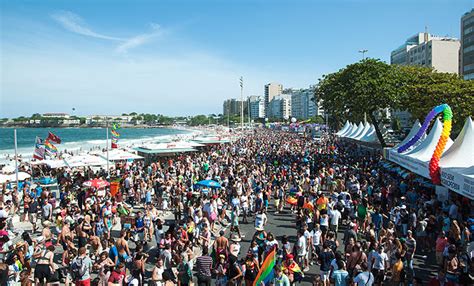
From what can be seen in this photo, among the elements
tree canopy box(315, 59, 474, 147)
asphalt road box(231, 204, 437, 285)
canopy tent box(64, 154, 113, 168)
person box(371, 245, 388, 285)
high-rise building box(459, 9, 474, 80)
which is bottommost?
asphalt road box(231, 204, 437, 285)

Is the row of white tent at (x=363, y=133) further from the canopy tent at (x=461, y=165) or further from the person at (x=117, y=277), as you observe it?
the person at (x=117, y=277)

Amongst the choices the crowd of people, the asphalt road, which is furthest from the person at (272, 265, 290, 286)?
the asphalt road

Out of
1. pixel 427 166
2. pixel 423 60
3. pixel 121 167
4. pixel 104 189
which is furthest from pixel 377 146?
pixel 423 60

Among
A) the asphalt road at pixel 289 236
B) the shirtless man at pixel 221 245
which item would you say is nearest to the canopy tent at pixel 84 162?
the asphalt road at pixel 289 236

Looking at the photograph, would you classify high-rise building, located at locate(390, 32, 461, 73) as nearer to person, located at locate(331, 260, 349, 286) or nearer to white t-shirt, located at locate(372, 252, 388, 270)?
white t-shirt, located at locate(372, 252, 388, 270)

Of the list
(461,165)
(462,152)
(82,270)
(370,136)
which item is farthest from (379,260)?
(370,136)

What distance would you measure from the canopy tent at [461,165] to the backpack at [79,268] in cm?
1109

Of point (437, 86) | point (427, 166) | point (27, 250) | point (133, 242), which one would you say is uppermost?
point (437, 86)

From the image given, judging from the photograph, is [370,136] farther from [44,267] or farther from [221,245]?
[44,267]

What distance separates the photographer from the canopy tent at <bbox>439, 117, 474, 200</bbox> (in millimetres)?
11734

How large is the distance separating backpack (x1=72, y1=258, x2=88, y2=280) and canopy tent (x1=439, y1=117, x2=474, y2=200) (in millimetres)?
11093

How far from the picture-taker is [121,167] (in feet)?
90.8

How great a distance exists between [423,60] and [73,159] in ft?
293

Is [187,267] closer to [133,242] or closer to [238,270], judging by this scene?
[238,270]
